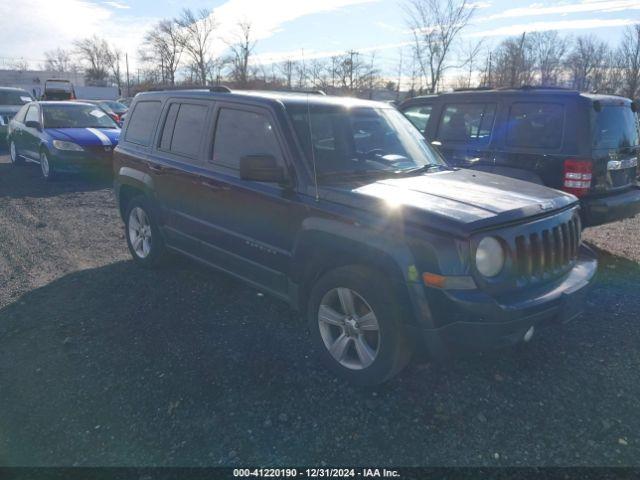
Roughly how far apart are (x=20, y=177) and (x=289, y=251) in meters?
10.1

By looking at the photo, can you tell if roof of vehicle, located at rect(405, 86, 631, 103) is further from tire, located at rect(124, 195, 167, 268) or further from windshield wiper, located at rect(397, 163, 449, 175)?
tire, located at rect(124, 195, 167, 268)

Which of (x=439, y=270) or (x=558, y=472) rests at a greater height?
(x=439, y=270)

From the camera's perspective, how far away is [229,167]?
13.0ft

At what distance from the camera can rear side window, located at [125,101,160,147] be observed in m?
5.04

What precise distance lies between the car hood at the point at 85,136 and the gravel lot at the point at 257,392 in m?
6.13

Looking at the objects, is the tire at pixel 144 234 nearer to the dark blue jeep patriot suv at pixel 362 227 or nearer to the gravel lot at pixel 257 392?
the dark blue jeep patriot suv at pixel 362 227

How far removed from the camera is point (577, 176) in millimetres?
5234

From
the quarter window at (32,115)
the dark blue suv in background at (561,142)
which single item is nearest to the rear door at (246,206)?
the dark blue suv in background at (561,142)

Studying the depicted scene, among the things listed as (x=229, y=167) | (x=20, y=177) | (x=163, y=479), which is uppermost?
(x=229, y=167)

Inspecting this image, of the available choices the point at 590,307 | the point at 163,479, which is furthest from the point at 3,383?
the point at 590,307

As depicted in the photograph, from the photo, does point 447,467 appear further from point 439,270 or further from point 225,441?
point 225,441

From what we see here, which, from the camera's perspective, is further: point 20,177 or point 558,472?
point 20,177

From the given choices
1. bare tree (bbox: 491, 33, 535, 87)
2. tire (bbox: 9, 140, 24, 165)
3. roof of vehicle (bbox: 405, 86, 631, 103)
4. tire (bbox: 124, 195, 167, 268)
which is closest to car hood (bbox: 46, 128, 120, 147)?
tire (bbox: 9, 140, 24, 165)

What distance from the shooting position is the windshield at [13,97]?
15711 millimetres
